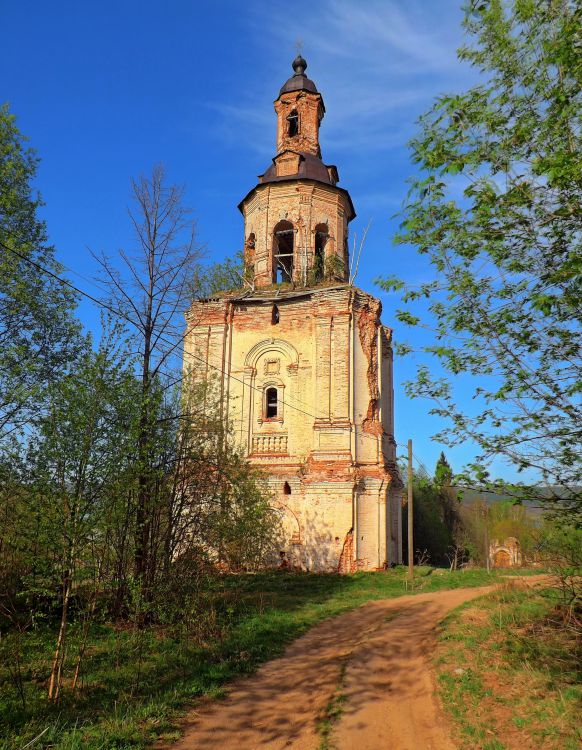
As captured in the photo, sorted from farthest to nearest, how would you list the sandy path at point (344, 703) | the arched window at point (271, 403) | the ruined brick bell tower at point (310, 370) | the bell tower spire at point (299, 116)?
the bell tower spire at point (299, 116)
the arched window at point (271, 403)
the ruined brick bell tower at point (310, 370)
the sandy path at point (344, 703)

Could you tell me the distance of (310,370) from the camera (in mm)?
18812

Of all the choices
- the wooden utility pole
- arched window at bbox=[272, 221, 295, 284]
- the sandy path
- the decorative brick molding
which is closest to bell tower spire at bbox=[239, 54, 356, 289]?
arched window at bbox=[272, 221, 295, 284]

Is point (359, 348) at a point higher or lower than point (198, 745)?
higher

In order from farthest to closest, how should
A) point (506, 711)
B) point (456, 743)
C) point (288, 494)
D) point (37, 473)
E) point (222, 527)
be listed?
point (288, 494), point (222, 527), point (37, 473), point (506, 711), point (456, 743)

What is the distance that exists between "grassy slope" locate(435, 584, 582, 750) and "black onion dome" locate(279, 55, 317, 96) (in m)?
21.2

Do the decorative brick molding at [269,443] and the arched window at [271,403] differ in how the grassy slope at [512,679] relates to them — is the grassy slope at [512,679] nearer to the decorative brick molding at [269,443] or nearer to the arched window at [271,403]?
the decorative brick molding at [269,443]

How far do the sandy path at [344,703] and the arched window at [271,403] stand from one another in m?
9.22

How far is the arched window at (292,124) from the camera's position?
23484 mm

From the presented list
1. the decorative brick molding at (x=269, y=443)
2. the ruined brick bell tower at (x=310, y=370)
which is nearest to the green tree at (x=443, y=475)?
the ruined brick bell tower at (x=310, y=370)

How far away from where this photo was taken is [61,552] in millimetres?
6836

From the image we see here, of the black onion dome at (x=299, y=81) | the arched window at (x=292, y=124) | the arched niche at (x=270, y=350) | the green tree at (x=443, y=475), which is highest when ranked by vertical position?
the black onion dome at (x=299, y=81)

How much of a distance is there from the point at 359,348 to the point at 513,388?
1316 cm

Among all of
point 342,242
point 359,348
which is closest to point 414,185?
point 359,348

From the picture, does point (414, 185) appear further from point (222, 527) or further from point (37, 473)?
point (222, 527)
